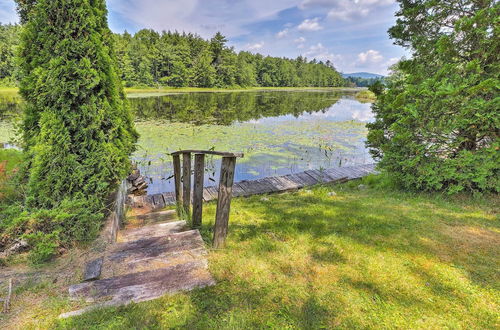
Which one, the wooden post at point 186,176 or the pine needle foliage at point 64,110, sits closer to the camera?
the pine needle foliage at point 64,110

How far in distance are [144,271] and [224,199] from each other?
105cm

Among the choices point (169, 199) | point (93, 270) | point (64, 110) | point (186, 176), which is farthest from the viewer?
point (169, 199)

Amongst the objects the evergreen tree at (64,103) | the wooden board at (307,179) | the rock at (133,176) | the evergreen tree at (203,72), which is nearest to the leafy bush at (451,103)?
the wooden board at (307,179)

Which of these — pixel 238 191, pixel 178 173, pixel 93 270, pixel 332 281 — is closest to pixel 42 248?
pixel 93 270

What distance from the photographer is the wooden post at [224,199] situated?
2.74 metres

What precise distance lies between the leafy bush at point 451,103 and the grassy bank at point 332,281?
0.99 meters

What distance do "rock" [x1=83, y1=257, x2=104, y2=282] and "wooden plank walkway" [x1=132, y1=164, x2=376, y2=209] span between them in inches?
133

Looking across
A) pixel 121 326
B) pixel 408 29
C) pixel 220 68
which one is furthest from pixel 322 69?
pixel 121 326

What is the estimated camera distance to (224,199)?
284 centimetres

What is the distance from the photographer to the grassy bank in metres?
1.92

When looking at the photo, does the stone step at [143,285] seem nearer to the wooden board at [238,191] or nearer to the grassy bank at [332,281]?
the grassy bank at [332,281]

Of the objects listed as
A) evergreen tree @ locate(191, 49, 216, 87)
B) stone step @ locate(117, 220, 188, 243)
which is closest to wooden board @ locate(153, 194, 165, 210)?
stone step @ locate(117, 220, 188, 243)

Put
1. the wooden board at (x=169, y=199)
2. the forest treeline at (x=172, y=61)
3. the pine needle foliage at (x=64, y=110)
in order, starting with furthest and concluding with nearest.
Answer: the forest treeline at (x=172, y=61), the wooden board at (x=169, y=199), the pine needle foliage at (x=64, y=110)

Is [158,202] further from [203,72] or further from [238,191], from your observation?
[203,72]
